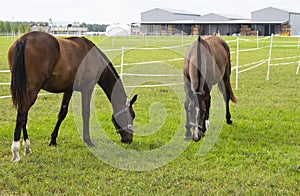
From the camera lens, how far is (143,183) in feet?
14.5

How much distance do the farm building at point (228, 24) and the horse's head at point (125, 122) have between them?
49.8 m

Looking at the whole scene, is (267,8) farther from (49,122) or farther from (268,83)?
(49,122)

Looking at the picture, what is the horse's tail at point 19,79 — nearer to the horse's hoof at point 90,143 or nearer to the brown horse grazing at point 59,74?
the brown horse grazing at point 59,74

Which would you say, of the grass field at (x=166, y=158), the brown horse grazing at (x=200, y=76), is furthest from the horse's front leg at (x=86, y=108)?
the brown horse grazing at (x=200, y=76)

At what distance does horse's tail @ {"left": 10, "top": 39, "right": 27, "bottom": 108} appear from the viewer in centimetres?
479

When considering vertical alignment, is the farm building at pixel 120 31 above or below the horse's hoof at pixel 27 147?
above

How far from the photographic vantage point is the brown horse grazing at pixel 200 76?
5211 millimetres

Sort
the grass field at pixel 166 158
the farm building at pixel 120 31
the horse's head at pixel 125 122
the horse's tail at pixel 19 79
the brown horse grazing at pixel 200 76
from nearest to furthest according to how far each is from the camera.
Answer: the grass field at pixel 166 158, the horse's tail at pixel 19 79, the brown horse grazing at pixel 200 76, the horse's head at pixel 125 122, the farm building at pixel 120 31

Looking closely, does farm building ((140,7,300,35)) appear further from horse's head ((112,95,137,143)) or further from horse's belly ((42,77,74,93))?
horse's belly ((42,77,74,93))

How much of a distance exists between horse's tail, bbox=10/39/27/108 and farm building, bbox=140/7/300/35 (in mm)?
50860

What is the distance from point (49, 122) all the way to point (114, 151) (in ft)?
6.73

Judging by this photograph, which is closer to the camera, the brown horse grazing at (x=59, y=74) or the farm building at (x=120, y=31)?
the brown horse grazing at (x=59, y=74)

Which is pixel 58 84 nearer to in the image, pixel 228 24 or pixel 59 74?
pixel 59 74

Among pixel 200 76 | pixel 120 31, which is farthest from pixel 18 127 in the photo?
pixel 120 31
